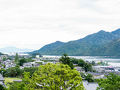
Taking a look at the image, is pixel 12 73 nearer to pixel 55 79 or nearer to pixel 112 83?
pixel 55 79

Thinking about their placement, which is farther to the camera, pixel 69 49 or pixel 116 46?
pixel 69 49

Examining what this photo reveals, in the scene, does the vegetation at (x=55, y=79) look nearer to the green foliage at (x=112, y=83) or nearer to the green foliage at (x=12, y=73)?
the green foliage at (x=112, y=83)

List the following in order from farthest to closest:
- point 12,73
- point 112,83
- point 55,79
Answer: point 12,73 → point 112,83 → point 55,79

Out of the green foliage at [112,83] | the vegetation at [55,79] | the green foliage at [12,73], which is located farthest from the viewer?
the green foliage at [12,73]

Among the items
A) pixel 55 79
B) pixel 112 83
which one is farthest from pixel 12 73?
pixel 112 83

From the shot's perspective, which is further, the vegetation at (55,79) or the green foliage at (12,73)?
the green foliage at (12,73)

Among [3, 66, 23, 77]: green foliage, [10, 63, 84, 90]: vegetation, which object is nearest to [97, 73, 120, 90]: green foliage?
[10, 63, 84, 90]: vegetation

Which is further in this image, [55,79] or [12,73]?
[12,73]

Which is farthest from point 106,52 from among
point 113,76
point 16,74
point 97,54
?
point 113,76

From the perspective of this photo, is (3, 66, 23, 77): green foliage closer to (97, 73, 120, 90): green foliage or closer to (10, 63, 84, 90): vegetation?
(10, 63, 84, 90): vegetation

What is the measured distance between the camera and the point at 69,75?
8.72 meters

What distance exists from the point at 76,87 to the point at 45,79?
158cm

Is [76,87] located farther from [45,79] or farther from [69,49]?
[69,49]

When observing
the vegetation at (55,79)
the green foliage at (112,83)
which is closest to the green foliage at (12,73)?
the vegetation at (55,79)
